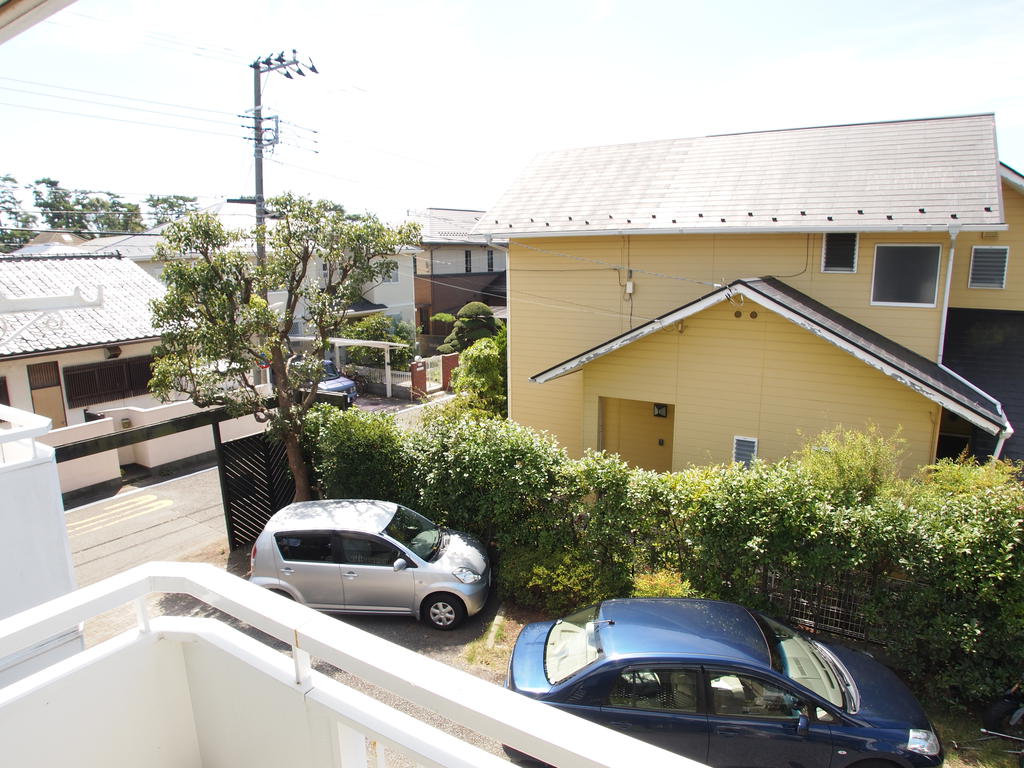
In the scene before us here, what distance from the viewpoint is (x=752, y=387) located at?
11.5 meters

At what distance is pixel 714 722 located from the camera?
5.58m

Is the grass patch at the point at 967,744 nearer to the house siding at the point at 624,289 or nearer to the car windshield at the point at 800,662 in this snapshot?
the car windshield at the point at 800,662

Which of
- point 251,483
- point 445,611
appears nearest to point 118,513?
point 251,483

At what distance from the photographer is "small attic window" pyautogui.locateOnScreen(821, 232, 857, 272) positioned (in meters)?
12.0

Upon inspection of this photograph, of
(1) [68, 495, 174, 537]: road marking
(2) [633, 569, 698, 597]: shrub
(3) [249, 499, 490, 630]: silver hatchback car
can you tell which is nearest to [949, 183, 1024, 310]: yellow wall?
(2) [633, 569, 698, 597]: shrub

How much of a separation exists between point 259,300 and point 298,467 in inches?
122

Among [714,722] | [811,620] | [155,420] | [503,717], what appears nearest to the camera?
[503,717]

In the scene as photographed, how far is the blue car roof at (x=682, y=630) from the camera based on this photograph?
5844mm

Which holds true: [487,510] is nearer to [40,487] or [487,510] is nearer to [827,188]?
[40,487]

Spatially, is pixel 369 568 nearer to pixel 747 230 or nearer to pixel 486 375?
pixel 747 230

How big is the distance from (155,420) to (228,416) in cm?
672

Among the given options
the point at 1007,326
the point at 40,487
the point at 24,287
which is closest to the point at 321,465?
the point at 40,487

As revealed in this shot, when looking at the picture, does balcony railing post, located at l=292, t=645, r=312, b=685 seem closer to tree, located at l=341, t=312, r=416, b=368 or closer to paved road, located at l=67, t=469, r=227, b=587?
paved road, located at l=67, t=469, r=227, b=587

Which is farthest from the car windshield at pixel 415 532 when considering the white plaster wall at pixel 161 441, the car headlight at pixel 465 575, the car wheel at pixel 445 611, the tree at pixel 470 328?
the tree at pixel 470 328
